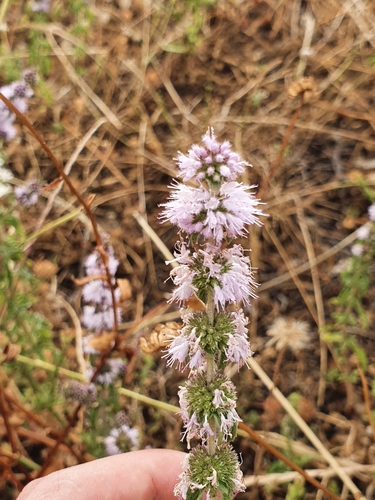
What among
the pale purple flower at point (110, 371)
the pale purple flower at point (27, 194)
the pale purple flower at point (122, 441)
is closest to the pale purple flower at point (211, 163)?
the pale purple flower at point (110, 371)

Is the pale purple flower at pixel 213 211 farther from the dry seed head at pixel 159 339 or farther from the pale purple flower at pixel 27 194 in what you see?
the pale purple flower at pixel 27 194

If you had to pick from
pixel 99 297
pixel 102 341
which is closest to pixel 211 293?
pixel 102 341

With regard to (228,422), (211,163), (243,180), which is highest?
(243,180)

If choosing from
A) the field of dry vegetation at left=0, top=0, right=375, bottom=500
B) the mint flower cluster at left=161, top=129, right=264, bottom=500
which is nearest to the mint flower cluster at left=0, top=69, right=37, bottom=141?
the field of dry vegetation at left=0, top=0, right=375, bottom=500

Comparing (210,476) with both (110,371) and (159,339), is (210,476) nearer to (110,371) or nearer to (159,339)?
(159,339)

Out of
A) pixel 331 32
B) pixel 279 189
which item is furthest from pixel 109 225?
pixel 331 32

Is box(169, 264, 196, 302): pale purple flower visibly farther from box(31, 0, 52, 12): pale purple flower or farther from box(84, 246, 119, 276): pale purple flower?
box(31, 0, 52, 12): pale purple flower
